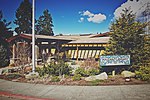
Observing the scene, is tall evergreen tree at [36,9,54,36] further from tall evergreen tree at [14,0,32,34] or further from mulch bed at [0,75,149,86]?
mulch bed at [0,75,149,86]

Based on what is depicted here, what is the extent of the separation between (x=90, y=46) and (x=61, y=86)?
14.3 meters

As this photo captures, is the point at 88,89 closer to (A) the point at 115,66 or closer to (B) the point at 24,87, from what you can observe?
(B) the point at 24,87

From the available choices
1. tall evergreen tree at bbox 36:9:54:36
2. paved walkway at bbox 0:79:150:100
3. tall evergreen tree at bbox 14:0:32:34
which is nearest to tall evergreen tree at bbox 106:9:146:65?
paved walkway at bbox 0:79:150:100

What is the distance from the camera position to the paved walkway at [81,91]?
7.85 metres

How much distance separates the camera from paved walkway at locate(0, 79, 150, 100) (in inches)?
309

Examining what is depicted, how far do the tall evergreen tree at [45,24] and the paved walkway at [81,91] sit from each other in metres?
47.5

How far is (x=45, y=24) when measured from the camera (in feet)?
200

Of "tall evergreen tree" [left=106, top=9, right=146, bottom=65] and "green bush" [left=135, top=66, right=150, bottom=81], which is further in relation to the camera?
"tall evergreen tree" [left=106, top=9, right=146, bottom=65]

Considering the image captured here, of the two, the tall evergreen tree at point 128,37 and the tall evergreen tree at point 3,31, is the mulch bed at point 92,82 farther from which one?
the tall evergreen tree at point 3,31

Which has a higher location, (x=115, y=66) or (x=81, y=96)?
(x=115, y=66)

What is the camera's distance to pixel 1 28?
93.6 feet

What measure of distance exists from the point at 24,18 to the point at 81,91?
41.1 metres

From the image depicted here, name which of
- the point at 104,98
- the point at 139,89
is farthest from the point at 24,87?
the point at 139,89

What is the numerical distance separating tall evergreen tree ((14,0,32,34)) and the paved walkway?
37515 millimetres
